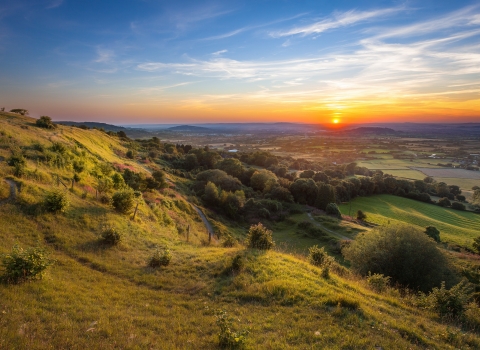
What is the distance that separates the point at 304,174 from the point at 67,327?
8662 cm

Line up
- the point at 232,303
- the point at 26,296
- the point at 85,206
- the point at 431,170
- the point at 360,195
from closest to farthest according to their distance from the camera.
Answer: the point at 26,296, the point at 232,303, the point at 85,206, the point at 360,195, the point at 431,170

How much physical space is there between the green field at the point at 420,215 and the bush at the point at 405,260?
3640cm

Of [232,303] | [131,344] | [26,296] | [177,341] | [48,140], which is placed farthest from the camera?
[48,140]

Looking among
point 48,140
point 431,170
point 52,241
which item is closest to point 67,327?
point 52,241

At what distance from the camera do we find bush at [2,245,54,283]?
896cm

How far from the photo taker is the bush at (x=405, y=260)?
1955 cm

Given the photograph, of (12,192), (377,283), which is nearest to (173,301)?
(377,283)

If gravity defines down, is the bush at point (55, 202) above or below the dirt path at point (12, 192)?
below

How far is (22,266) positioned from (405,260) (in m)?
24.1

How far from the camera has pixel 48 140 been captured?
28.9 metres

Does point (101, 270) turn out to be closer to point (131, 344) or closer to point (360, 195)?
point (131, 344)

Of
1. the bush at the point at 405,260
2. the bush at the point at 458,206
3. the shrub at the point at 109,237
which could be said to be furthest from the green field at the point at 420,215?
the shrub at the point at 109,237

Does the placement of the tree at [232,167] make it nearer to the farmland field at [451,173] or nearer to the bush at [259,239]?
the bush at [259,239]

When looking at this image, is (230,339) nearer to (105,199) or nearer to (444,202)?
(105,199)
